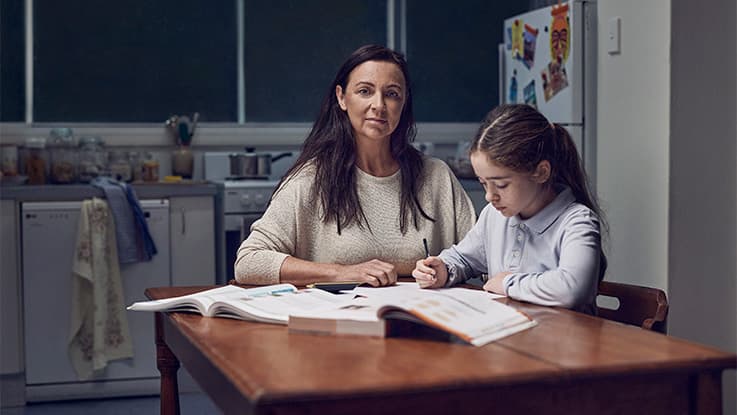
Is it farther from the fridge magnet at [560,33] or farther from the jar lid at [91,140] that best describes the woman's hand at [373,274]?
the jar lid at [91,140]

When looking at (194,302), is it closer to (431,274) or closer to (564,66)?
(431,274)

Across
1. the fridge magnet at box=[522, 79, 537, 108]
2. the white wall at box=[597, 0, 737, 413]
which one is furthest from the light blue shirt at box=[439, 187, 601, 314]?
the fridge magnet at box=[522, 79, 537, 108]

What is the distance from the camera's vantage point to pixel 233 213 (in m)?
3.99

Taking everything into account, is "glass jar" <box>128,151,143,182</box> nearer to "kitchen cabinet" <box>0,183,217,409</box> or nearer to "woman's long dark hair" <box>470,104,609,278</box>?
"kitchen cabinet" <box>0,183,217,409</box>

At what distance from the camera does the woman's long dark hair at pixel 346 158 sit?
243 centimetres

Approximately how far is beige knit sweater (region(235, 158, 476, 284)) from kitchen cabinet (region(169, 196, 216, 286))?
1.60 m

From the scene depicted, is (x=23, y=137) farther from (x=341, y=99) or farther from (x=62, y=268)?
(x=341, y=99)

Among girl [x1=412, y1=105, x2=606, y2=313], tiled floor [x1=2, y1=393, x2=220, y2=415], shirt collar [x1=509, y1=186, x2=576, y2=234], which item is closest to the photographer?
girl [x1=412, y1=105, x2=606, y2=313]

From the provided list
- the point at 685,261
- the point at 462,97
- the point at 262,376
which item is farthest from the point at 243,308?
the point at 462,97

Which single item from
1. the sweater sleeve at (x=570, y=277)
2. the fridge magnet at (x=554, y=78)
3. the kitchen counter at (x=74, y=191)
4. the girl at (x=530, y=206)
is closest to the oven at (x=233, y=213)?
the kitchen counter at (x=74, y=191)

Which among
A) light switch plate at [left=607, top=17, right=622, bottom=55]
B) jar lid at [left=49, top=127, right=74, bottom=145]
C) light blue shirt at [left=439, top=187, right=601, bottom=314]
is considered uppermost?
light switch plate at [left=607, top=17, right=622, bottom=55]

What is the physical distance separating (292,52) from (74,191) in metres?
1.42

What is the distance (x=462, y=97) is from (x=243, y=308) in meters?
3.55

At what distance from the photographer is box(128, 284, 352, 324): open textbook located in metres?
1.63
